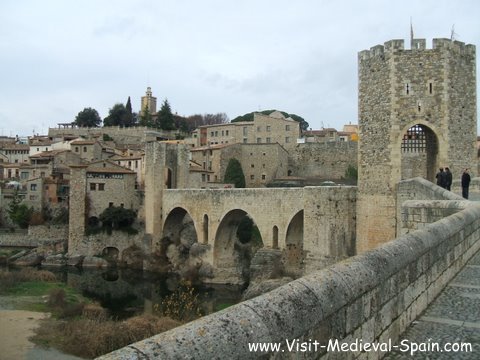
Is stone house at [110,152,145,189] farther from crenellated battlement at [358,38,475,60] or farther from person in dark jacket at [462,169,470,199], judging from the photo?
person in dark jacket at [462,169,470,199]

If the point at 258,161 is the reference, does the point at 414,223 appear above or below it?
below

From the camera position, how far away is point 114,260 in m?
40.0

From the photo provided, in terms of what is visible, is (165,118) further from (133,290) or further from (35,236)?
(133,290)

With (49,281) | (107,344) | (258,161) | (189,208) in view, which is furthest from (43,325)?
(258,161)

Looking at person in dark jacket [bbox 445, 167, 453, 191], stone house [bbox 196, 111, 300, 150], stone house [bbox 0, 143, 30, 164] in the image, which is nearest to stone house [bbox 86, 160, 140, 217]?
stone house [bbox 196, 111, 300, 150]

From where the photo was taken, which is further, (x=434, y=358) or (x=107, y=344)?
(x=107, y=344)

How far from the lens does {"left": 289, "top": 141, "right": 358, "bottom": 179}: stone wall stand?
5591cm

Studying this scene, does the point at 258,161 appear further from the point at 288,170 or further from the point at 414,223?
the point at 414,223

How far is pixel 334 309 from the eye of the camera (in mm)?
3498

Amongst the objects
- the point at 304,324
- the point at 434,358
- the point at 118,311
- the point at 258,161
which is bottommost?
the point at 118,311

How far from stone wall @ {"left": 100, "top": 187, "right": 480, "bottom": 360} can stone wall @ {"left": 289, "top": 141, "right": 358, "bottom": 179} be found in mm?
50178

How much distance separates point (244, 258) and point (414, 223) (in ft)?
82.4

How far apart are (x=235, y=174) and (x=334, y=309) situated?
50230 millimetres

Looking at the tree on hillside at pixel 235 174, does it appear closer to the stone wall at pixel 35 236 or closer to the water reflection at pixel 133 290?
the stone wall at pixel 35 236
